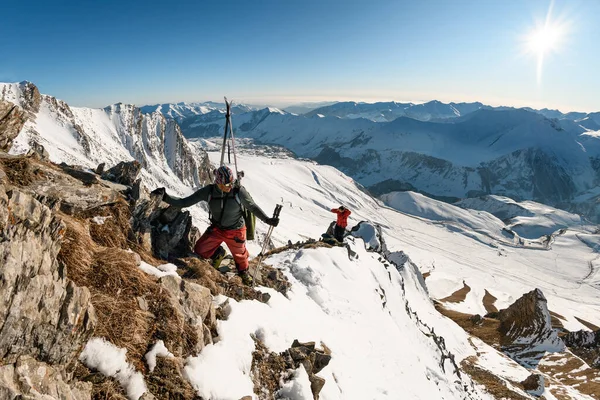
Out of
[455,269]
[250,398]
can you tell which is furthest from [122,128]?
[455,269]

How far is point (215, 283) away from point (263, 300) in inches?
70.4

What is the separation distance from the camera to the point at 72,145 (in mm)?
75938

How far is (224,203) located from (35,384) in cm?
652

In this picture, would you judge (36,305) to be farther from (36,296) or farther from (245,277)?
(245,277)

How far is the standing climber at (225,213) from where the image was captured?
380 inches

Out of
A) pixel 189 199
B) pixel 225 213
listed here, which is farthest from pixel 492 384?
pixel 189 199

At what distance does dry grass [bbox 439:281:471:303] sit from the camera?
320 feet

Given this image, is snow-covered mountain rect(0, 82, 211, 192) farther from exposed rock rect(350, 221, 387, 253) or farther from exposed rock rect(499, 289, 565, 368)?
exposed rock rect(499, 289, 565, 368)

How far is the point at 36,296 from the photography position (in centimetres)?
412

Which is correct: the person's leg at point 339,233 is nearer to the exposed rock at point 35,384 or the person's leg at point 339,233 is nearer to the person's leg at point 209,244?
the person's leg at point 209,244

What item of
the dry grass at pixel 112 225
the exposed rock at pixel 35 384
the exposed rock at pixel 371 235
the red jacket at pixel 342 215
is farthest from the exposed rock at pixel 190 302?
the exposed rock at pixel 371 235

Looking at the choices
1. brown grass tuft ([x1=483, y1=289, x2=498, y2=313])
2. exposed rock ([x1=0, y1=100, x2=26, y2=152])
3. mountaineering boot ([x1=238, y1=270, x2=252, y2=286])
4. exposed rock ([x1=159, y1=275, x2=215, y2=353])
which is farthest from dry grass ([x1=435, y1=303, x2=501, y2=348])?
exposed rock ([x1=0, y1=100, x2=26, y2=152])

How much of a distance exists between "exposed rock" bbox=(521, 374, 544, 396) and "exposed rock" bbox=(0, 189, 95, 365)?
41.4 meters

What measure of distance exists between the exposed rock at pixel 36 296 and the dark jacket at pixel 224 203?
499cm
